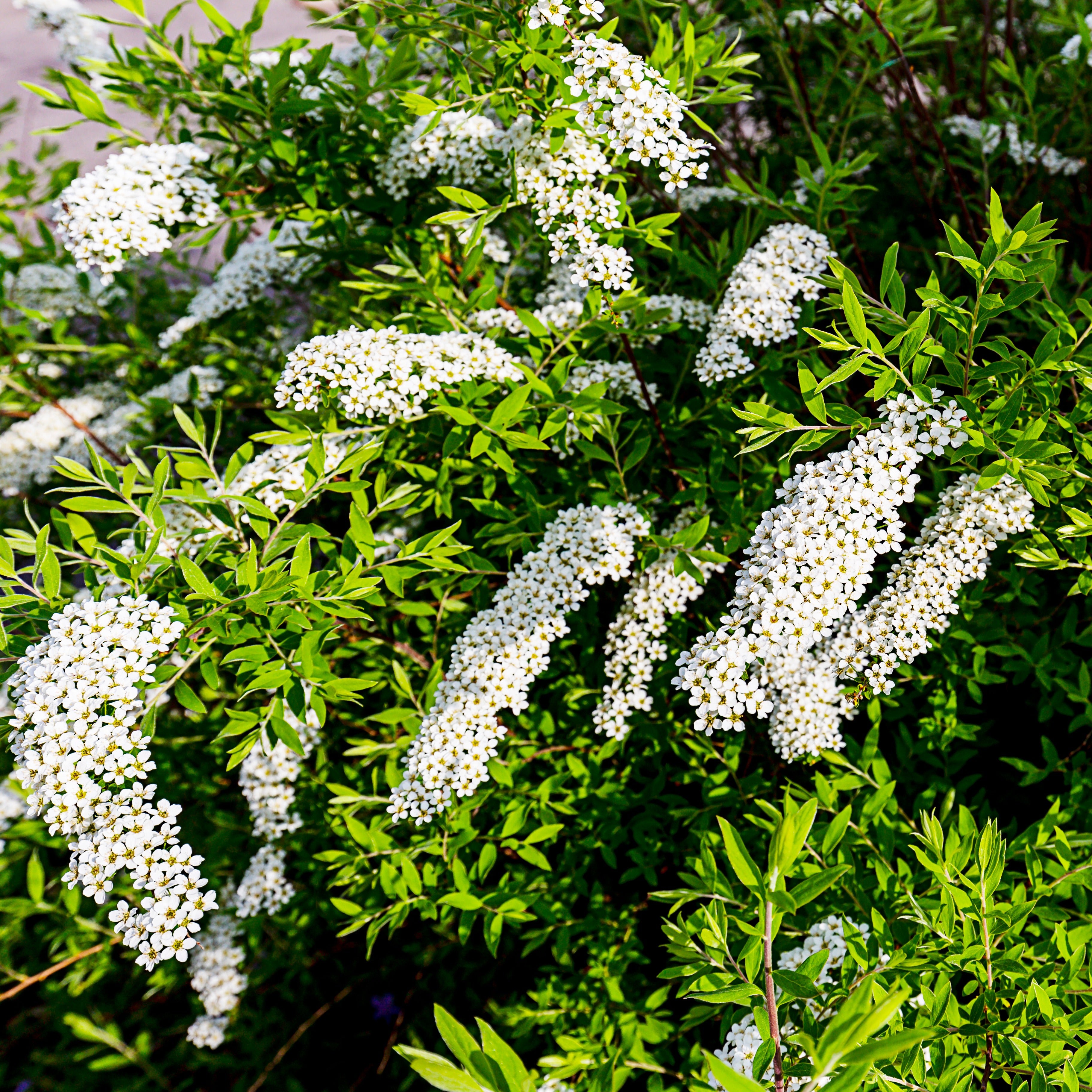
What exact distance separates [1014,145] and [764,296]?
1.40 meters

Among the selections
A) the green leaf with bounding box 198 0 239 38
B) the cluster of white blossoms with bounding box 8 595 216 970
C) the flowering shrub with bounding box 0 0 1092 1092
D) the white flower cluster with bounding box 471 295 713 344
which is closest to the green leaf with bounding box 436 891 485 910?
the flowering shrub with bounding box 0 0 1092 1092

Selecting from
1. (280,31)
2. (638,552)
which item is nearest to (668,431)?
(638,552)

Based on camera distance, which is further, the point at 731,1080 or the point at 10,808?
the point at 10,808

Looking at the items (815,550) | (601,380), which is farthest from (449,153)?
(815,550)

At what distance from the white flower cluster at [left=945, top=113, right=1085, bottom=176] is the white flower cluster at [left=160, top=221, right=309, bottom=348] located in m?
2.26

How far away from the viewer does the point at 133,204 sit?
2236 millimetres

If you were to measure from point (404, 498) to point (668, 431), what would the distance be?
30.0 inches

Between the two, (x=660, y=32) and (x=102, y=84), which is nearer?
(x=660, y=32)

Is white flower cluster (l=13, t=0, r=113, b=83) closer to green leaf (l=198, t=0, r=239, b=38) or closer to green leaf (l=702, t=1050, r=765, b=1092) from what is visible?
green leaf (l=198, t=0, r=239, b=38)

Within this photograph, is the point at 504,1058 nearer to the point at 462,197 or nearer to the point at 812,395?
the point at 812,395

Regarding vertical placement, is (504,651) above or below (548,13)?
below

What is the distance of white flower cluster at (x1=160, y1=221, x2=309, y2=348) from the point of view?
113 inches

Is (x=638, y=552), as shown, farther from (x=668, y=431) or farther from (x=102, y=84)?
(x=102, y=84)

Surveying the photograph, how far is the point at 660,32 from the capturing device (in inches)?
76.5
